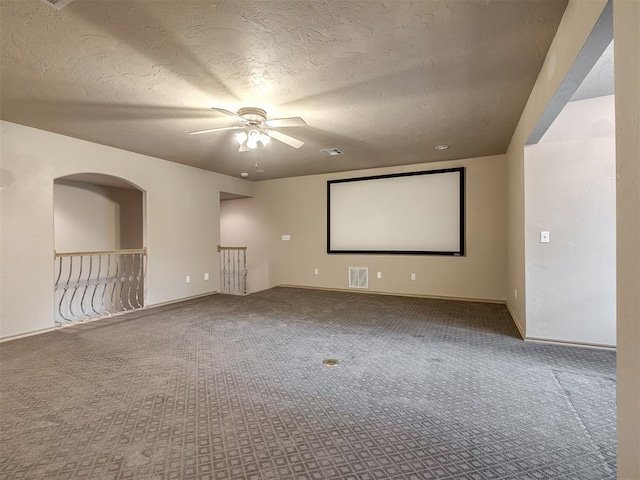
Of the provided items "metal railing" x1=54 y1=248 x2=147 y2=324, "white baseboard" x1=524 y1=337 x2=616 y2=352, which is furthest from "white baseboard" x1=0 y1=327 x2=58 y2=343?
"white baseboard" x1=524 y1=337 x2=616 y2=352

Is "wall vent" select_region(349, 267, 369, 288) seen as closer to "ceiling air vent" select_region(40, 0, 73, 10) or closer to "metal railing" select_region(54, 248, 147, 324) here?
"metal railing" select_region(54, 248, 147, 324)

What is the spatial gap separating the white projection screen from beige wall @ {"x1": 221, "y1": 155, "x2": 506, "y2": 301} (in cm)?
15

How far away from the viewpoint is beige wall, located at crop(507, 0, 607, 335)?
1.68 m

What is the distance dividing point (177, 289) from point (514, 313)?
5.55m

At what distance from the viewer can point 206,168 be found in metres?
6.36

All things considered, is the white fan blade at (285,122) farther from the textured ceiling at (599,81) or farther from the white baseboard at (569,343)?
the white baseboard at (569,343)

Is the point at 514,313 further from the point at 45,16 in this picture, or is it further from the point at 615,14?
the point at 45,16

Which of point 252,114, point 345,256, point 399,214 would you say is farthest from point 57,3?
point 345,256

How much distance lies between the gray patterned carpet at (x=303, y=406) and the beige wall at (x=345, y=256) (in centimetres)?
204

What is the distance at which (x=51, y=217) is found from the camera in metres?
4.13

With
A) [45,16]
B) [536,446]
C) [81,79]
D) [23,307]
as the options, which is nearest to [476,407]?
[536,446]

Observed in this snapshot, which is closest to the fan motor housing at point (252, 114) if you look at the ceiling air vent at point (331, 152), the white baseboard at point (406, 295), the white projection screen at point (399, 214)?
the ceiling air vent at point (331, 152)

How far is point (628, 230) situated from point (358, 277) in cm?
578

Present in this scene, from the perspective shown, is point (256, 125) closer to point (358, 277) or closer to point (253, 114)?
point (253, 114)
